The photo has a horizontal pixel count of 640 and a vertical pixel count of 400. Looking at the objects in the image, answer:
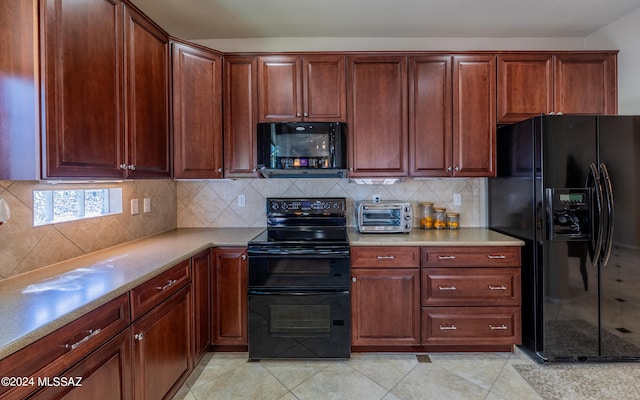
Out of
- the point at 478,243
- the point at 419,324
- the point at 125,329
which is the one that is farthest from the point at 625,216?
the point at 125,329

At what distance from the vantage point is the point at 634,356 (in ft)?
6.67

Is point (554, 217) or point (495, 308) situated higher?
point (554, 217)

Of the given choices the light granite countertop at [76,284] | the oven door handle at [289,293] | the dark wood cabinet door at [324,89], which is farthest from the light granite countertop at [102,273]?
the dark wood cabinet door at [324,89]

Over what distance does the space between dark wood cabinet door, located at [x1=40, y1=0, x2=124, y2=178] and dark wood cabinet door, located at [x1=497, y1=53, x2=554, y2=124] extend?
2.70 m

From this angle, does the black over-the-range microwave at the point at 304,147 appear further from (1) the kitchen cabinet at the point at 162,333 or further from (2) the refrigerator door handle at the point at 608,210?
(2) the refrigerator door handle at the point at 608,210

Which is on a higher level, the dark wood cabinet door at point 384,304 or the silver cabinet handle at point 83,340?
the silver cabinet handle at point 83,340

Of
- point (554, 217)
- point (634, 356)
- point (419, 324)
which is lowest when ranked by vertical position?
point (634, 356)

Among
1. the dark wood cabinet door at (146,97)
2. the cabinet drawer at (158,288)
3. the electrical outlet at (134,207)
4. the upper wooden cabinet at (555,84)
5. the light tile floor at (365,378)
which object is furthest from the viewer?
the upper wooden cabinet at (555,84)

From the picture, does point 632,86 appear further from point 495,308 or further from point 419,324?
point 419,324

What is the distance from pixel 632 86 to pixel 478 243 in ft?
5.90

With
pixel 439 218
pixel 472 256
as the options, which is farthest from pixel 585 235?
pixel 439 218

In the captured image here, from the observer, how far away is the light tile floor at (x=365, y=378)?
71.7 inches

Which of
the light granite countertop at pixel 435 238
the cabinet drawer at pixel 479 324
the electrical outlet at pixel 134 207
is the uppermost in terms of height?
the electrical outlet at pixel 134 207

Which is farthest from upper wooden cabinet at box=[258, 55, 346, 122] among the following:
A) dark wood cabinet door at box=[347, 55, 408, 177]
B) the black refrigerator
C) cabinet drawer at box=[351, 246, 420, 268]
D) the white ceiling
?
the black refrigerator
